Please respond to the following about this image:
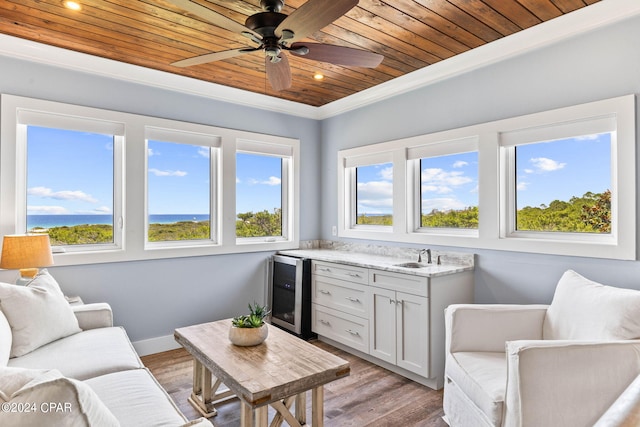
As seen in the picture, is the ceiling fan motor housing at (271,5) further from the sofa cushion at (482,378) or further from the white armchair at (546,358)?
the sofa cushion at (482,378)

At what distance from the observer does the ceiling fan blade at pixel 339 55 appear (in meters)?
1.98

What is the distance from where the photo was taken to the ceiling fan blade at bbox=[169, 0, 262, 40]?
150 cm

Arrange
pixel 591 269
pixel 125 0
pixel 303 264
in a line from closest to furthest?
pixel 125 0
pixel 591 269
pixel 303 264

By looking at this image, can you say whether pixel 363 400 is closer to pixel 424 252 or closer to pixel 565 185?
pixel 424 252

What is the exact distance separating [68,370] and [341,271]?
212cm

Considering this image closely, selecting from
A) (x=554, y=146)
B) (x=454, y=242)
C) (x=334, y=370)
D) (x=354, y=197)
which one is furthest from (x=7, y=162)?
(x=554, y=146)

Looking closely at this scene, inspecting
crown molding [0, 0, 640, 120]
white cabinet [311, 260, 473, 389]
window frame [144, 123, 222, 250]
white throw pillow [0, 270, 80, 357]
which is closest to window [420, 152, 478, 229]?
white cabinet [311, 260, 473, 389]

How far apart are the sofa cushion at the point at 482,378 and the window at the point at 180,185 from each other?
2.65m

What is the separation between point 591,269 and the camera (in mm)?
2314

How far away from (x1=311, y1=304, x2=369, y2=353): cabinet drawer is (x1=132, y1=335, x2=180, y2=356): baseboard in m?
1.35

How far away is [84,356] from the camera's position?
1.93 metres

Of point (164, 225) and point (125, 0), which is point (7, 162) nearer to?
point (164, 225)

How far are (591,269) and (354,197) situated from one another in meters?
2.38

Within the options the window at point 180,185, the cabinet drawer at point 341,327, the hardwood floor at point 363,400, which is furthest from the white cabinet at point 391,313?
the window at point 180,185
